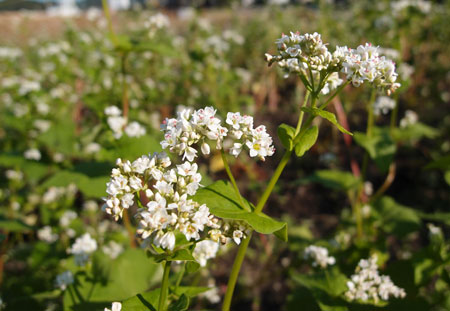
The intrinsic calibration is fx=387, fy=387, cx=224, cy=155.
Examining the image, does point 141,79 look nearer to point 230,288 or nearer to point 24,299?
point 24,299

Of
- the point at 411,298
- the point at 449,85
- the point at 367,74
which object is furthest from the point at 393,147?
the point at 449,85

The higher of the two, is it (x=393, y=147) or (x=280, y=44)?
(x=280, y=44)

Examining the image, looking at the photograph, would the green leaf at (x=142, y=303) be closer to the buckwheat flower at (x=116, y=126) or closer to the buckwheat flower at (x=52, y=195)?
the buckwheat flower at (x=116, y=126)

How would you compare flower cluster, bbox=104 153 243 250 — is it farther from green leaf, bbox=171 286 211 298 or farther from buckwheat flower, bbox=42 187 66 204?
buckwheat flower, bbox=42 187 66 204

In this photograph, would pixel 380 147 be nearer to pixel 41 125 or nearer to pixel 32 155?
pixel 32 155

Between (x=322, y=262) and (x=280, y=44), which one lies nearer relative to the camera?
(x=280, y=44)

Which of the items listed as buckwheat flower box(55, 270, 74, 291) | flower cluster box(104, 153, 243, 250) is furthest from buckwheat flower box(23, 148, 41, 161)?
flower cluster box(104, 153, 243, 250)

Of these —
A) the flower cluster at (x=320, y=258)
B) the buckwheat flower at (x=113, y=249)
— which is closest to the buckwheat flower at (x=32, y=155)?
the buckwheat flower at (x=113, y=249)
